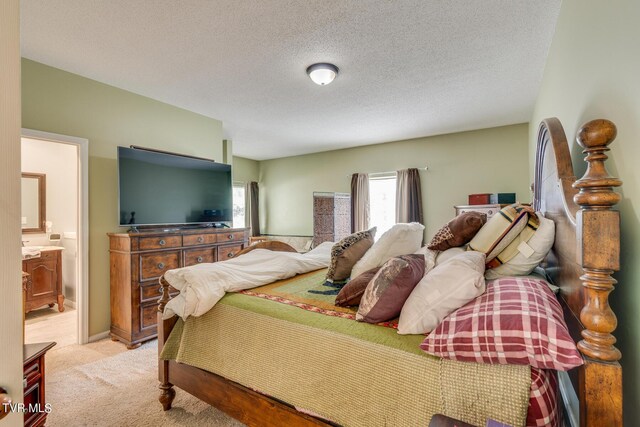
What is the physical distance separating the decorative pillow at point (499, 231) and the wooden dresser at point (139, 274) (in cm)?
297

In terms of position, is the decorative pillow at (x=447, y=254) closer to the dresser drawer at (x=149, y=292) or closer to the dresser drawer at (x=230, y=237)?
the dresser drawer at (x=149, y=292)

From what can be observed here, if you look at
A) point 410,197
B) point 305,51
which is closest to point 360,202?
point 410,197

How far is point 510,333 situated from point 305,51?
96.8 inches

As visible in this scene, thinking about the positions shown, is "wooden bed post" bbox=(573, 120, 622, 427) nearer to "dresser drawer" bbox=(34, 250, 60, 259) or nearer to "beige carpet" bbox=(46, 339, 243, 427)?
"beige carpet" bbox=(46, 339, 243, 427)

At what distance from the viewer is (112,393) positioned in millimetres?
2143

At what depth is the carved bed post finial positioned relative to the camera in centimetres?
78

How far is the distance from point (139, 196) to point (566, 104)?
12.8ft

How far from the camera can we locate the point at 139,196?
3.24m

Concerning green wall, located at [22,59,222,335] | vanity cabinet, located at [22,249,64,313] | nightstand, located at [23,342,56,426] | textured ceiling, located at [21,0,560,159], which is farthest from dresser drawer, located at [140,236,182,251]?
vanity cabinet, located at [22,249,64,313]

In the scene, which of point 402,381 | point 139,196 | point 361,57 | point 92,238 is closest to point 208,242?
point 139,196

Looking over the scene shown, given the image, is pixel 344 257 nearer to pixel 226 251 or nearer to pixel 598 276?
pixel 598 276

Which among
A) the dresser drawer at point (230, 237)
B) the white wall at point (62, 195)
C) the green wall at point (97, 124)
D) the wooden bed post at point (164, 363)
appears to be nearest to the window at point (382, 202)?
the dresser drawer at point (230, 237)

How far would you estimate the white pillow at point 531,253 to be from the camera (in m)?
1.34

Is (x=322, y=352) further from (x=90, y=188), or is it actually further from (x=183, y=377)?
(x=90, y=188)
